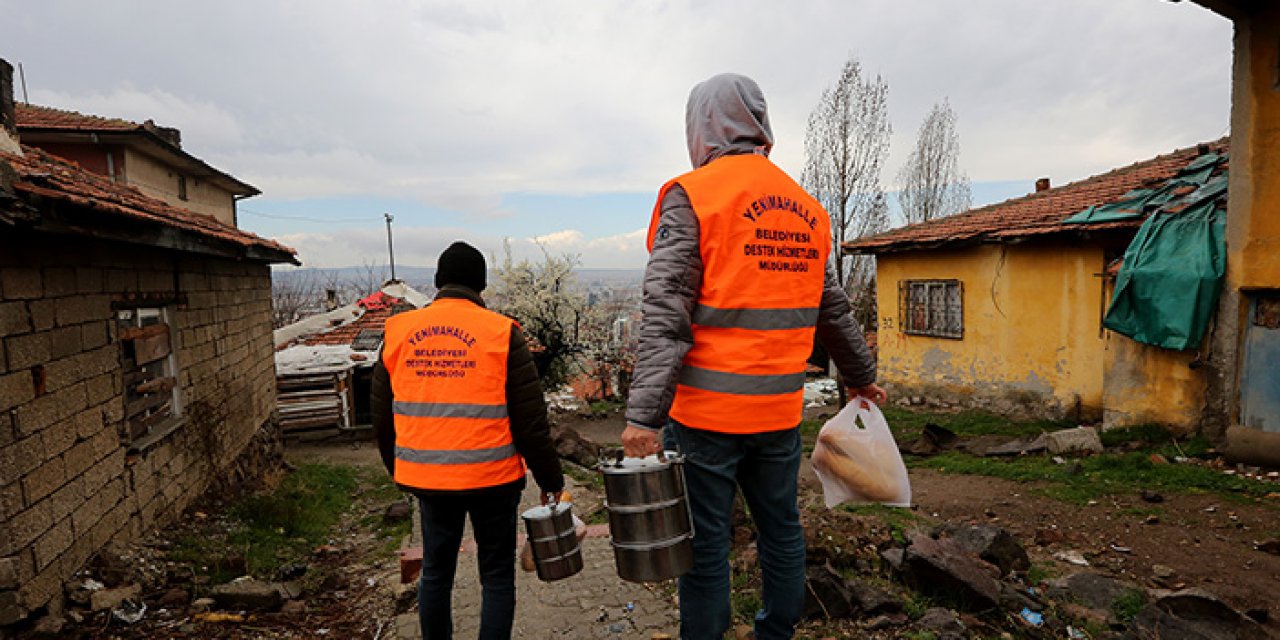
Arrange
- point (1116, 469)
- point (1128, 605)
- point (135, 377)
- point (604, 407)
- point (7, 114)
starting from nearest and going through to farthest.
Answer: point (1128, 605) → point (7, 114) → point (135, 377) → point (1116, 469) → point (604, 407)

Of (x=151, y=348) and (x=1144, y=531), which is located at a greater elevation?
(x=151, y=348)

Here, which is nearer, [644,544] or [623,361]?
[644,544]

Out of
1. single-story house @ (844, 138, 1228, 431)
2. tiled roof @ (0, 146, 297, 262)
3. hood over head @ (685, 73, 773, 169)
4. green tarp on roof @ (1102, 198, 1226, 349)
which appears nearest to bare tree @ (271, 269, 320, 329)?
tiled roof @ (0, 146, 297, 262)

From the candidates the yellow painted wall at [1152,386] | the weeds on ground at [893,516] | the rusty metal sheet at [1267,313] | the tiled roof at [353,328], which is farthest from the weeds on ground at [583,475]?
the tiled roof at [353,328]

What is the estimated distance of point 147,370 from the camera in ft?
18.6

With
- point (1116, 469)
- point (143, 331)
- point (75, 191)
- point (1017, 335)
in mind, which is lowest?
point (1116, 469)

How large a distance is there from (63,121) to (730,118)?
1457 centimetres

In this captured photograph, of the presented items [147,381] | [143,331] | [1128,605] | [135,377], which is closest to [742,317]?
[1128,605]

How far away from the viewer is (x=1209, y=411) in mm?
7508

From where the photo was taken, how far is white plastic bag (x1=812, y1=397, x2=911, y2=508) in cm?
276

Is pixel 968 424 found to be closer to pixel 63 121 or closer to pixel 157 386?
pixel 157 386

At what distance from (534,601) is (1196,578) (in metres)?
4.34

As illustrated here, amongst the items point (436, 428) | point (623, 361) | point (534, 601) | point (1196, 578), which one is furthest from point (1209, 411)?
point (623, 361)

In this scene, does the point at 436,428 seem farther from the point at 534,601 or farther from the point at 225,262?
the point at 225,262
